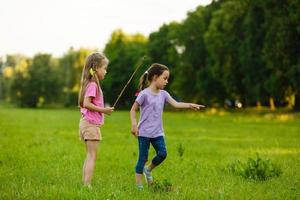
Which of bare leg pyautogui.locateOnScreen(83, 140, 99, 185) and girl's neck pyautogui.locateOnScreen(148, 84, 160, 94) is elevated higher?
girl's neck pyautogui.locateOnScreen(148, 84, 160, 94)

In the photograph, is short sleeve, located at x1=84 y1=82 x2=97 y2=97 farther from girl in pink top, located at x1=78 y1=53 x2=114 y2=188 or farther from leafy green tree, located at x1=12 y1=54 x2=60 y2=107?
leafy green tree, located at x1=12 y1=54 x2=60 y2=107

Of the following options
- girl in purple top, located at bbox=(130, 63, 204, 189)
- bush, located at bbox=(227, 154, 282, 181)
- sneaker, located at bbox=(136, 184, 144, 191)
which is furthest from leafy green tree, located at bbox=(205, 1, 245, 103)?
sneaker, located at bbox=(136, 184, 144, 191)

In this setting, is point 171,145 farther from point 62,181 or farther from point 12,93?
point 12,93

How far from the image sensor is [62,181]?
9.62 meters

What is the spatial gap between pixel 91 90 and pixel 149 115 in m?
1.04

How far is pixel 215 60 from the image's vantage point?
58.6 metres

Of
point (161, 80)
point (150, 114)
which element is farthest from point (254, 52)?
point (150, 114)

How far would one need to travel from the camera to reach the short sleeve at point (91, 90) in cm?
830

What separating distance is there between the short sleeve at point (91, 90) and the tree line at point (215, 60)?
1130 mm

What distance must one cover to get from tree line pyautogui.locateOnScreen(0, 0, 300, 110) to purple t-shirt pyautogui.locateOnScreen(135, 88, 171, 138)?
68cm

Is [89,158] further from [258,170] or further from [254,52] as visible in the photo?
[254,52]

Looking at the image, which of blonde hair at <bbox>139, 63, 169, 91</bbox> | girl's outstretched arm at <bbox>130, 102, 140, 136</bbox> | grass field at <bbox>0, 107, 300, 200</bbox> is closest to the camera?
grass field at <bbox>0, 107, 300, 200</bbox>

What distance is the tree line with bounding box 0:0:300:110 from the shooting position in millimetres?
42438

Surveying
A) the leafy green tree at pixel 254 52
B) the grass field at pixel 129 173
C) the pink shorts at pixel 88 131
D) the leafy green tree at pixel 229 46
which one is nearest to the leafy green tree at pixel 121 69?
the leafy green tree at pixel 229 46
